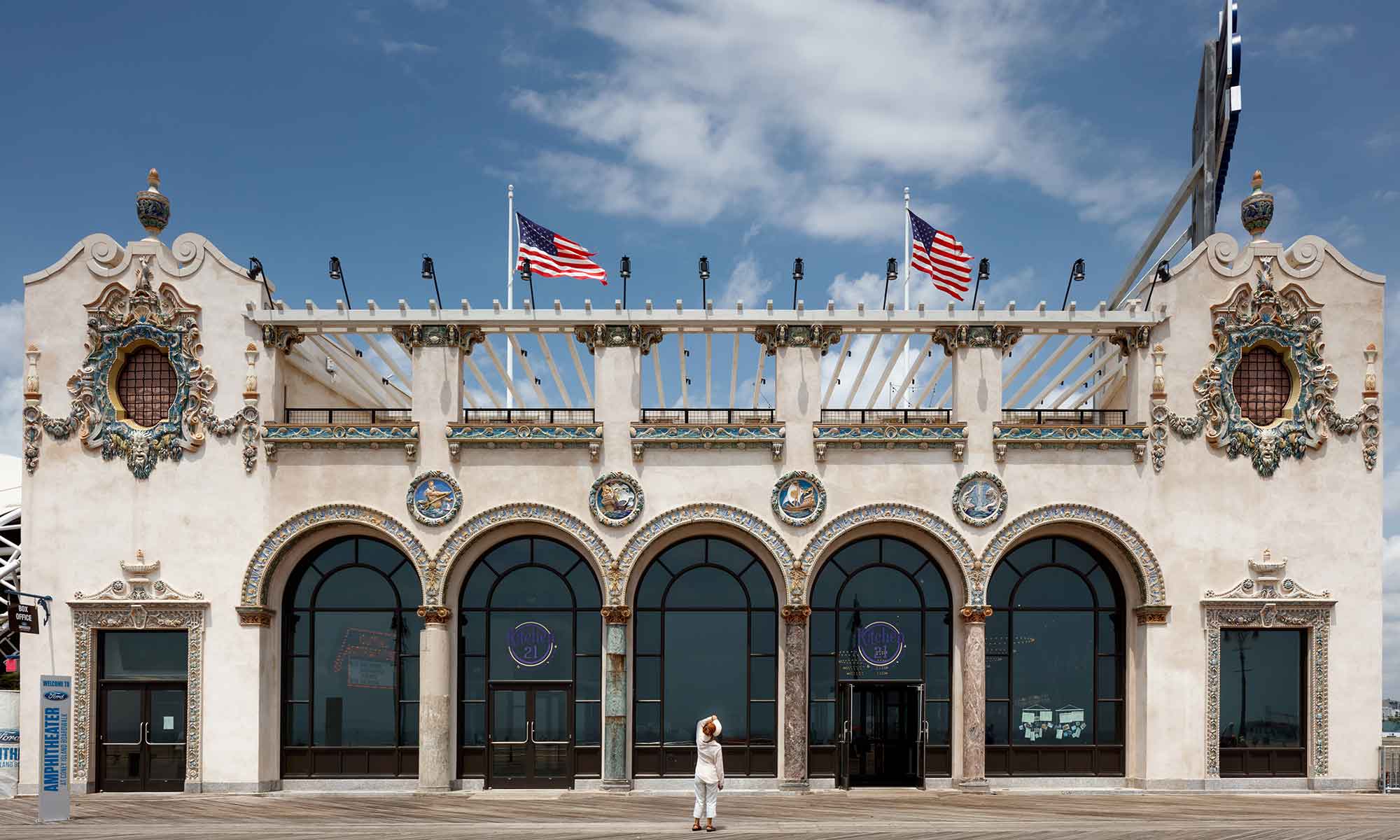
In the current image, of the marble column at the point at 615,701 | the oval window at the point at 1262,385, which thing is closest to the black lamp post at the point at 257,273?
the marble column at the point at 615,701

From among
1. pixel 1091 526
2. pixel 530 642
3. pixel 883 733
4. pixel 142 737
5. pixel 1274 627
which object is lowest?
pixel 142 737

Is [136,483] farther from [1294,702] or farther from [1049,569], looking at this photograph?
[1294,702]

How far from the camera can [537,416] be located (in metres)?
26.9

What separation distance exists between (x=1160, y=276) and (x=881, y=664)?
10588 mm

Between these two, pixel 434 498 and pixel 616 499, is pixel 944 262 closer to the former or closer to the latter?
pixel 616 499

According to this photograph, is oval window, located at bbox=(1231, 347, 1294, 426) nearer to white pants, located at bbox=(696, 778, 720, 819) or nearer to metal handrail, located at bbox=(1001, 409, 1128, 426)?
metal handrail, located at bbox=(1001, 409, 1128, 426)

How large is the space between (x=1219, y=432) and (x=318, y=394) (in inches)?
826

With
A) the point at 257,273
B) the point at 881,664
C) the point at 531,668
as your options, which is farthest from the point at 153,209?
the point at 881,664

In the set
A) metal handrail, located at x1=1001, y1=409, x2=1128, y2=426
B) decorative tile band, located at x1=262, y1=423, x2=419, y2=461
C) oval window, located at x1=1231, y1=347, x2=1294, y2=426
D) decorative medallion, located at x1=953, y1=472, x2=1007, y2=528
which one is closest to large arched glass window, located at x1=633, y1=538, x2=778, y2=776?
decorative medallion, located at x1=953, y1=472, x2=1007, y2=528

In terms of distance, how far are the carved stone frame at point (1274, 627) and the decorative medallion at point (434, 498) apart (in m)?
16.3

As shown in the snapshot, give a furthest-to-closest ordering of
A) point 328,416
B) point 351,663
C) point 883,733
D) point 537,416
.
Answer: point 328,416 < point 537,416 < point 351,663 < point 883,733

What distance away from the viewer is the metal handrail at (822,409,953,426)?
25938 mm

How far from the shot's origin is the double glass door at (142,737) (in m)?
25.6

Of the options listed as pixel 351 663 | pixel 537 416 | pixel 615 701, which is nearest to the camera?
pixel 615 701
